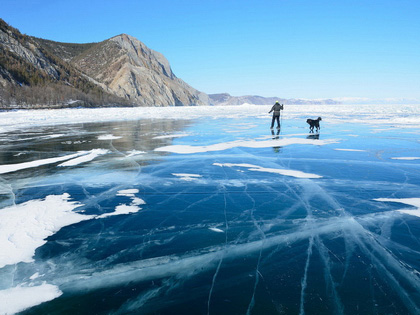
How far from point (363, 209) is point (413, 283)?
1817mm

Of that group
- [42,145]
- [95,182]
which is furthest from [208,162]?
[42,145]

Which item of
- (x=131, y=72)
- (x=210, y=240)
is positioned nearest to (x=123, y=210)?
(x=210, y=240)

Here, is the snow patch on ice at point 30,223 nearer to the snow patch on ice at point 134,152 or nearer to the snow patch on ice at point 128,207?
the snow patch on ice at point 128,207

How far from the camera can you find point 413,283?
250 cm

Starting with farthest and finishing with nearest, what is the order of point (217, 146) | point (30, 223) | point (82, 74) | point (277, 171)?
point (82, 74)
point (217, 146)
point (277, 171)
point (30, 223)

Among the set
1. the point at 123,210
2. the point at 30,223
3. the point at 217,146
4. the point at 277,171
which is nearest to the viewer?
the point at 30,223

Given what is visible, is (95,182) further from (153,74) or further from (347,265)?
(153,74)

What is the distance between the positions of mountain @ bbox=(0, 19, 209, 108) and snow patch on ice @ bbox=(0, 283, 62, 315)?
68.8 metres

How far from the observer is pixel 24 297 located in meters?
2.35

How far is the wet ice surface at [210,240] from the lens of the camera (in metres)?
2.33

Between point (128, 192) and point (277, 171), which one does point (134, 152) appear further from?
point (277, 171)

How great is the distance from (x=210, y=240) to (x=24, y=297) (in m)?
1.77

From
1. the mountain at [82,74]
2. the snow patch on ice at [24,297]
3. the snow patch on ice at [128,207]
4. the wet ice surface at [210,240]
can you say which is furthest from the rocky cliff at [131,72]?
the snow patch on ice at [24,297]

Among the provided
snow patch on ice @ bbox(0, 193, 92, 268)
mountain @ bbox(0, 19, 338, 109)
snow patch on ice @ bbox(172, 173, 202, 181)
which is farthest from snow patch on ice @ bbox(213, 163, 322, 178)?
mountain @ bbox(0, 19, 338, 109)
